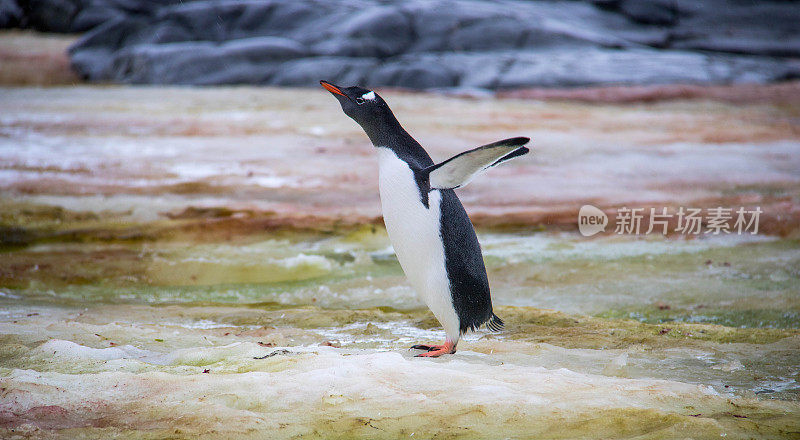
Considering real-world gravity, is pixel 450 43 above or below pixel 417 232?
above

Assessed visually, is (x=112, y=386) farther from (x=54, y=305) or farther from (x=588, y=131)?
(x=588, y=131)

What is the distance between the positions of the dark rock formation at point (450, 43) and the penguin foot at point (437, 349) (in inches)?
384

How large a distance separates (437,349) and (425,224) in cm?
48

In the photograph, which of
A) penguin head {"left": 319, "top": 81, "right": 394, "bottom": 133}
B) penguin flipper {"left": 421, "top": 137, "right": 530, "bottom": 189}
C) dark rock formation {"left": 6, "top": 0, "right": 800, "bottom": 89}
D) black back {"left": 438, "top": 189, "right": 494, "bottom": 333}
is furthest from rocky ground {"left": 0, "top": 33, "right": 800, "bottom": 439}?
dark rock formation {"left": 6, "top": 0, "right": 800, "bottom": 89}

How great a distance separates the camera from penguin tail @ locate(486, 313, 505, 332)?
298 cm

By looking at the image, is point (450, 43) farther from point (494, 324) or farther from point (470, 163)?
point (470, 163)

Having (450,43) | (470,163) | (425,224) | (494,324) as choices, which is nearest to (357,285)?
(494,324)

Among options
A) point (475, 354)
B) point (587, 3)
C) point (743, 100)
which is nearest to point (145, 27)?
point (587, 3)

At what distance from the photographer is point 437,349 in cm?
272

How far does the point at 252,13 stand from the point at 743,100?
9.27 m

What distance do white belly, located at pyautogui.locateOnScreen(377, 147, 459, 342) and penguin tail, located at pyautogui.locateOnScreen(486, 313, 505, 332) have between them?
0.26 metres

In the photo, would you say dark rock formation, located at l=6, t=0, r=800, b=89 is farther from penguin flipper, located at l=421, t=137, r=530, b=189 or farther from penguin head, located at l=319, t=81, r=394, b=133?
penguin flipper, located at l=421, t=137, r=530, b=189

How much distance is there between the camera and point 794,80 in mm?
11992

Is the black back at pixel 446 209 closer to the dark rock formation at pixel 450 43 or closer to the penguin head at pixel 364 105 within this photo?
the penguin head at pixel 364 105
